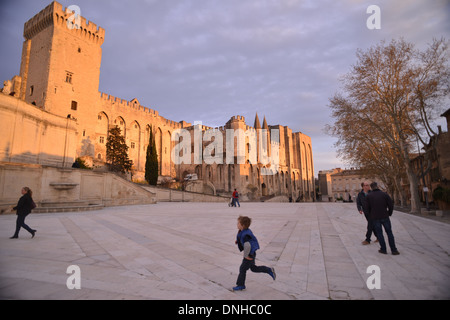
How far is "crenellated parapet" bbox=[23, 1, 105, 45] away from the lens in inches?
1160

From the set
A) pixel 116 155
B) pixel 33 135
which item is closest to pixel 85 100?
pixel 116 155

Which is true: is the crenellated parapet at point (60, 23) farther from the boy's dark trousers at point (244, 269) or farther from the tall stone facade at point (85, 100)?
the boy's dark trousers at point (244, 269)

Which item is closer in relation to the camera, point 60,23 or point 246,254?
point 246,254

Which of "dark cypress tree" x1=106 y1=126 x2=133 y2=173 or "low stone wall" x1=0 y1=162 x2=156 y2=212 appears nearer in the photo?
"low stone wall" x1=0 y1=162 x2=156 y2=212

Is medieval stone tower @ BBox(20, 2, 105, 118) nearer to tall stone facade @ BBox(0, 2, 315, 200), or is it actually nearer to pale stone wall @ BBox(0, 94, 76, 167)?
tall stone facade @ BBox(0, 2, 315, 200)

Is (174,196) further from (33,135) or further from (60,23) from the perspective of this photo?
(60,23)

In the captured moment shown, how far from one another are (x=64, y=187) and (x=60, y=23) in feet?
89.6

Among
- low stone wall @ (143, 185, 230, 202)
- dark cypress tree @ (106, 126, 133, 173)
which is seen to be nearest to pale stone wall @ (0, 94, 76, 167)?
low stone wall @ (143, 185, 230, 202)

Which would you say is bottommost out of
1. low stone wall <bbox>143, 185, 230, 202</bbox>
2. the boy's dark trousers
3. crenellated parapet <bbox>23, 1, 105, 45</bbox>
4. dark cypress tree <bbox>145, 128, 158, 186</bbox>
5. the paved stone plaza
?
the paved stone plaza

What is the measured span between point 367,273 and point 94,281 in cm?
383

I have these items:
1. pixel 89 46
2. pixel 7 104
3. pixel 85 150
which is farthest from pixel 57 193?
pixel 89 46

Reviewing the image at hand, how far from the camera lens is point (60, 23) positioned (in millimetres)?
30016

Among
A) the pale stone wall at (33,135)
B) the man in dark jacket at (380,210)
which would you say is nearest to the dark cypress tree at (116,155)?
the pale stone wall at (33,135)

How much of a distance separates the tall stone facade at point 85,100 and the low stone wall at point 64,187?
2984mm
